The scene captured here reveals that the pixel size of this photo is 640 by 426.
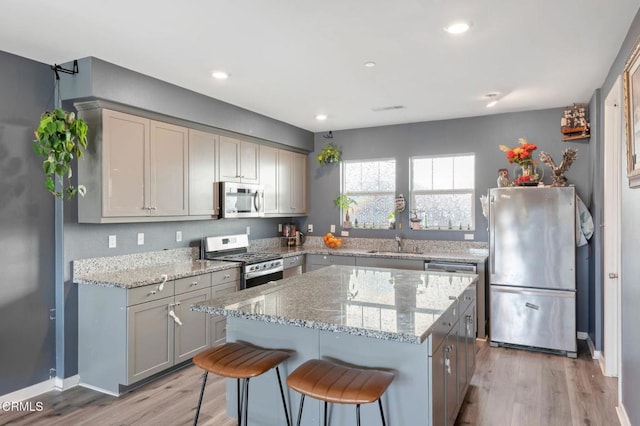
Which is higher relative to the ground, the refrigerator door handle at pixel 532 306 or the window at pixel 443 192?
the window at pixel 443 192

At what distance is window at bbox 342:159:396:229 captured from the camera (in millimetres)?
5652

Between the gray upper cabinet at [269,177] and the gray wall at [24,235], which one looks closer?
the gray wall at [24,235]

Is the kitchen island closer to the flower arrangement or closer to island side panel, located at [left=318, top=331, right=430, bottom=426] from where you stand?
island side panel, located at [left=318, top=331, right=430, bottom=426]

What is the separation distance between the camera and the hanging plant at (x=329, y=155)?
5.83 m

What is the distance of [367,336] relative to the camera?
1779mm

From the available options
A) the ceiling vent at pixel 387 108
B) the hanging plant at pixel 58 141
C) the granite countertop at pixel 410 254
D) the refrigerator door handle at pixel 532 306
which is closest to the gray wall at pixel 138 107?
the hanging plant at pixel 58 141

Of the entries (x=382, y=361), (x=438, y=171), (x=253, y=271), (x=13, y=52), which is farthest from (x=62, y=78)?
(x=438, y=171)

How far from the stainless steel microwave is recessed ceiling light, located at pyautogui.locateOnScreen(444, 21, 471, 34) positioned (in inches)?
104

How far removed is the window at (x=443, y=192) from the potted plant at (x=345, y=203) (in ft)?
2.94

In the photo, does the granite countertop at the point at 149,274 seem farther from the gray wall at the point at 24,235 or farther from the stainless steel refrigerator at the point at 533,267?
the stainless steel refrigerator at the point at 533,267

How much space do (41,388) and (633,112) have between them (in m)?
4.44

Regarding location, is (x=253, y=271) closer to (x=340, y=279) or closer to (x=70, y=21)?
(x=340, y=279)

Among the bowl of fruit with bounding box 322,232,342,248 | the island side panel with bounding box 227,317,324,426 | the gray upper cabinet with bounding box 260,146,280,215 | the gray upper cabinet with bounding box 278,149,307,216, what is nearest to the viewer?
the island side panel with bounding box 227,317,324,426

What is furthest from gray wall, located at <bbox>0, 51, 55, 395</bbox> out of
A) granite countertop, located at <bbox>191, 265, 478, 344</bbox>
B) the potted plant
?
the potted plant
